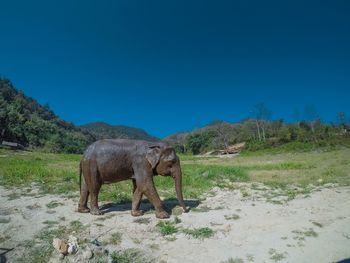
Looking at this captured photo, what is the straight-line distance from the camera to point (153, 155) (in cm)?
944

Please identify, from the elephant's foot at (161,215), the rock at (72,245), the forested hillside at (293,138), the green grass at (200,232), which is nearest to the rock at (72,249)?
the rock at (72,245)

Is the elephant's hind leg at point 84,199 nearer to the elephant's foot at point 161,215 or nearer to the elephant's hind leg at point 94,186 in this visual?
the elephant's hind leg at point 94,186

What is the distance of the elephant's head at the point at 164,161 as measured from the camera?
30.9 feet

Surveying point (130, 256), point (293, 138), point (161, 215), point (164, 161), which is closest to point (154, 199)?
point (161, 215)

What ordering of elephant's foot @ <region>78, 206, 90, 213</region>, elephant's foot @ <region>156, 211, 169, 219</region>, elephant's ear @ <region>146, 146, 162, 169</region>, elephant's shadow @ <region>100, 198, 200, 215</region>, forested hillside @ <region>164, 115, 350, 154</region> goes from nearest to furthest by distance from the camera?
elephant's foot @ <region>156, 211, 169, 219</region> < elephant's ear @ <region>146, 146, 162, 169</region> < elephant's foot @ <region>78, 206, 90, 213</region> < elephant's shadow @ <region>100, 198, 200, 215</region> < forested hillside @ <region>164, 115, 350, 154</region>

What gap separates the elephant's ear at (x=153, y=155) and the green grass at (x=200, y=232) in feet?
7.38

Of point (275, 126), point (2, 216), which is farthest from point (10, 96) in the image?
point (2, 216)

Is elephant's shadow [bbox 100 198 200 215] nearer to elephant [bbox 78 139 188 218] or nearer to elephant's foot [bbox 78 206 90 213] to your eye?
elephant's foot [bbox 78 206 90 213]

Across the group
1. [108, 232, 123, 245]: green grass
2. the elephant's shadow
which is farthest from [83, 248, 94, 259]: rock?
the elephant's shadow

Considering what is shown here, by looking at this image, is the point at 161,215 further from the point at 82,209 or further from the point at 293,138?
the point at 293,138

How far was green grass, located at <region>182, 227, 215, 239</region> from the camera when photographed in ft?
25.2

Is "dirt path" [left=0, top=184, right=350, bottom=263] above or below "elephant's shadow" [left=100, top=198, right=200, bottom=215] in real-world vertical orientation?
below

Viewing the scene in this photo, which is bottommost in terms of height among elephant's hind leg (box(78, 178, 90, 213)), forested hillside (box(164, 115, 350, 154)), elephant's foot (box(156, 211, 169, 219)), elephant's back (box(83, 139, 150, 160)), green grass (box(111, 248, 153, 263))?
green grass (box(111, 248, 153, 263))

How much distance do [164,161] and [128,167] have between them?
108 centimetres
